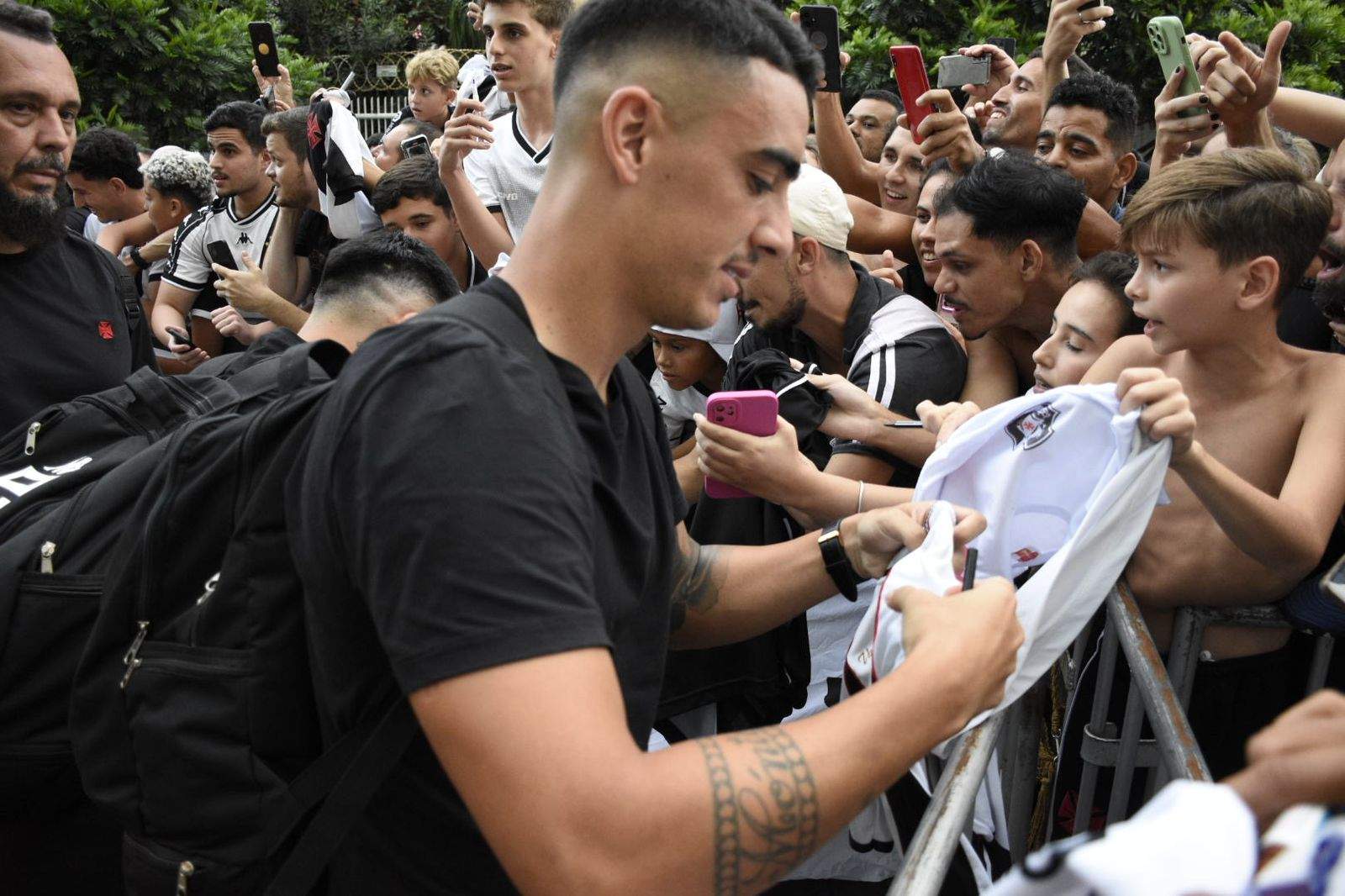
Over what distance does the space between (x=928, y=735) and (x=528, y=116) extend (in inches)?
158

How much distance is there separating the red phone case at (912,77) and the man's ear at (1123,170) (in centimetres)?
86

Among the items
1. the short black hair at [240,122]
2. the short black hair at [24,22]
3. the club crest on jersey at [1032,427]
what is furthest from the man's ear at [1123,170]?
the short black hair at [240,122]

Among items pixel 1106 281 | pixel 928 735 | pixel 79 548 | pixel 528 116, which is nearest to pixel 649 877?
pixel 928 735


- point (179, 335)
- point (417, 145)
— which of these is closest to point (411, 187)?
point (417, 145)

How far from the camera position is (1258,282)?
2.48 metres

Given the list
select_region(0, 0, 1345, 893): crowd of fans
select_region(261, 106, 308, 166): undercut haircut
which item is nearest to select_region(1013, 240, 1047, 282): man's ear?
select_region(0, 0, 1345, 893): crowd of fans

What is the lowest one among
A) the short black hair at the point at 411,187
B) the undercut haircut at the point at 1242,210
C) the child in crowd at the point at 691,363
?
the child in crowd at the point at 691,363

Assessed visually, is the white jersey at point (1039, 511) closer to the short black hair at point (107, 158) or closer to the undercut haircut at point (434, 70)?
the undercut haircut at point (434, 70)

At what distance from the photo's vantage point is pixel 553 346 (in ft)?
5.24

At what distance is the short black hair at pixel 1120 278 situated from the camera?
9.75 ft

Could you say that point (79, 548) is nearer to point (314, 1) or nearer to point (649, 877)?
point (649, 877)

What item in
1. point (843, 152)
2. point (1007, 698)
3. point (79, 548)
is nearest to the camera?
point (1007, 698)

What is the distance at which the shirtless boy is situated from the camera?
8.02 feet

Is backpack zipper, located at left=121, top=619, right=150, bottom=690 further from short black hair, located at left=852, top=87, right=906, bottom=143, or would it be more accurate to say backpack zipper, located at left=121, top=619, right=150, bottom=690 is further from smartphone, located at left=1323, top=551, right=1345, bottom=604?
short black hair, located at left=852, top=87, right=906, bottom=143
